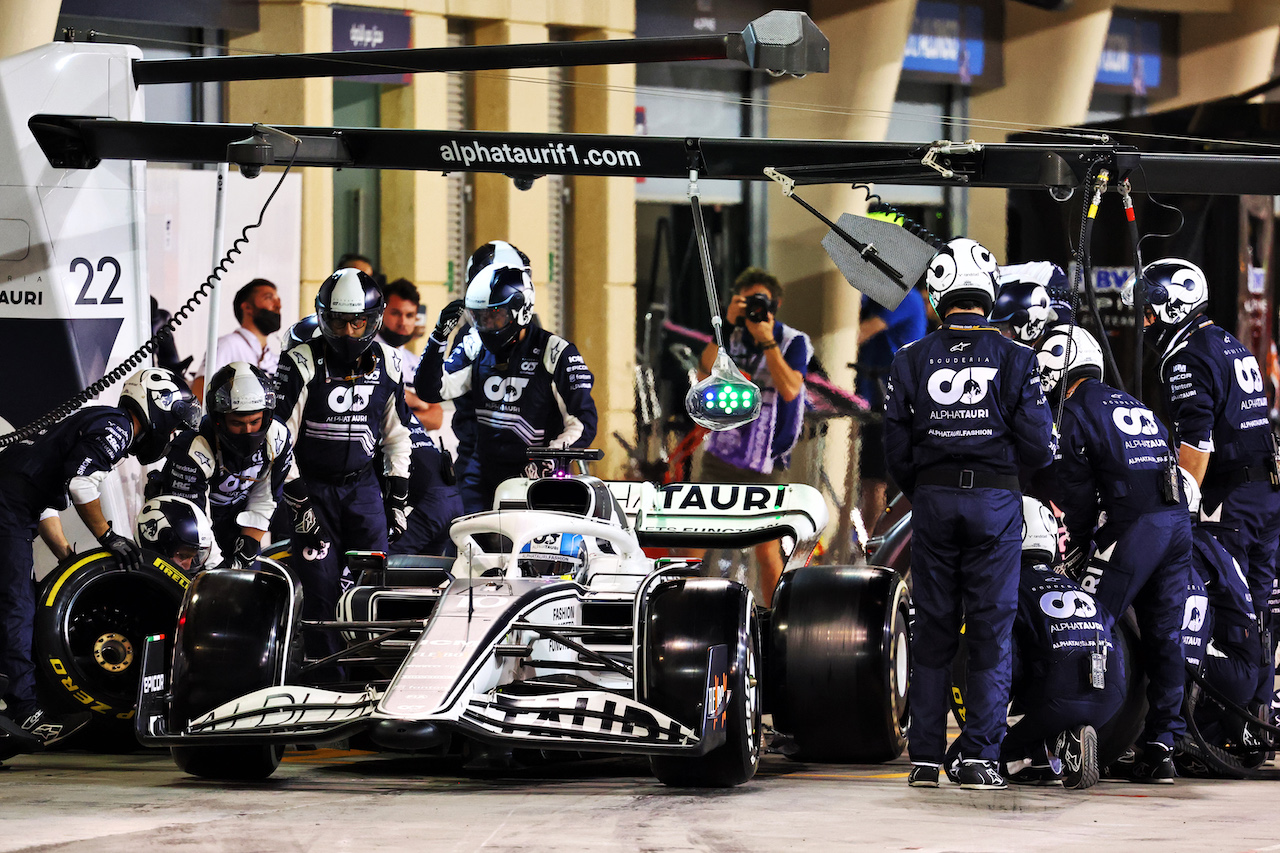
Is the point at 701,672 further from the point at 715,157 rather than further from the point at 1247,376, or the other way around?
the point at 1247,376

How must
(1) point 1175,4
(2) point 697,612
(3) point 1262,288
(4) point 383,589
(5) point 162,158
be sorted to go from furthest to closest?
(1) point 1175,4, (3) point 1262,288, (5) point 162,158, (4) point 383,589, (2) point 697,612

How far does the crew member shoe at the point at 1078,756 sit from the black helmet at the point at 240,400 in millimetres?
3967

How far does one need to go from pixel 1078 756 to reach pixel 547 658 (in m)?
2.07

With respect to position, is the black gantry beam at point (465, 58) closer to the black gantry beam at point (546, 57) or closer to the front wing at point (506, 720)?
the black gantry beam at point (546, 57)

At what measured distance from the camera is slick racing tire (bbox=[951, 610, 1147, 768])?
24.1 feet

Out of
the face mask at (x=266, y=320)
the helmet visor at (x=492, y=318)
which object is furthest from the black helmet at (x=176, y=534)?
the face mask at (x=266, y=320)

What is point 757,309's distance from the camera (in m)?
12.3

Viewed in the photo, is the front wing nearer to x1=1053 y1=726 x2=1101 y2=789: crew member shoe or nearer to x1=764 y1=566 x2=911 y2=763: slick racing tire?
x1=764 y1=566 x2=911 y2=763: slick racing tire

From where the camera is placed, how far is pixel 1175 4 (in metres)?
17.5

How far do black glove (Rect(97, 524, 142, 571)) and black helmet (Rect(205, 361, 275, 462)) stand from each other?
0.84m

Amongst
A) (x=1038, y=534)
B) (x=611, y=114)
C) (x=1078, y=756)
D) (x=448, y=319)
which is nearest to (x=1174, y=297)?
(x=1038, y=534)

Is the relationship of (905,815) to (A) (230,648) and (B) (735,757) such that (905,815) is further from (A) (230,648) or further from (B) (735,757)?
(A) (230,648)

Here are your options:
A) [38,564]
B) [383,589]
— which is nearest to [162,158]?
[38,564]

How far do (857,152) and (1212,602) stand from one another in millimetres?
2557
